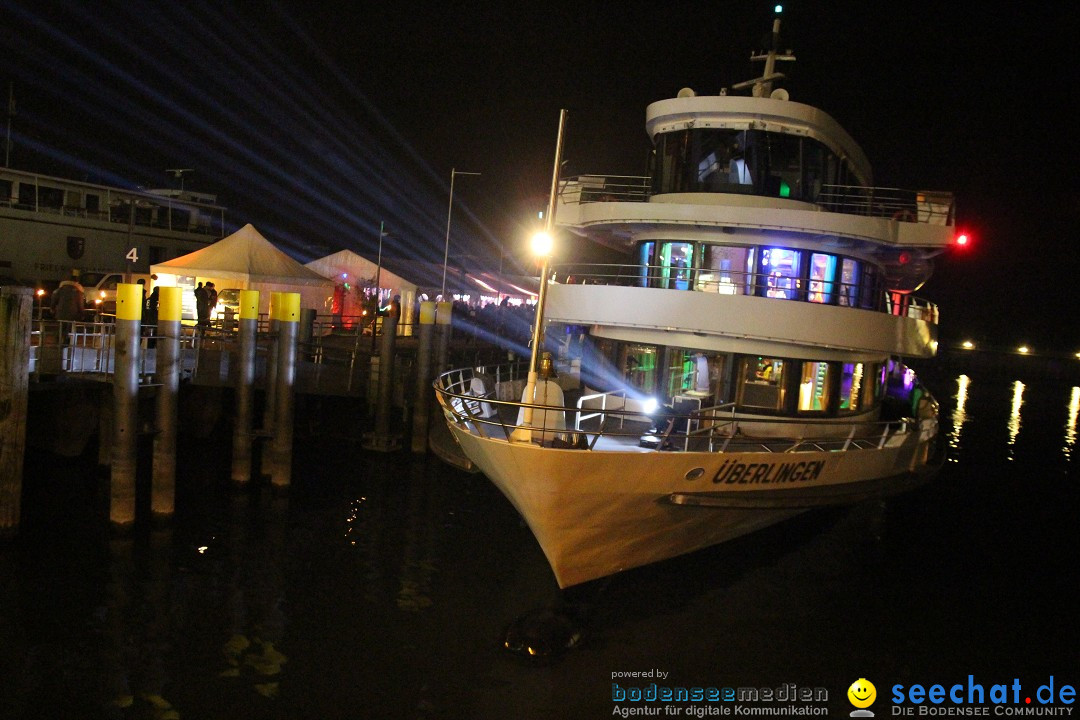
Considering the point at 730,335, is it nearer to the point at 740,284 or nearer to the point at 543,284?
the point at 740,284

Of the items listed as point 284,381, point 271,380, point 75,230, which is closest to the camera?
point 284,381

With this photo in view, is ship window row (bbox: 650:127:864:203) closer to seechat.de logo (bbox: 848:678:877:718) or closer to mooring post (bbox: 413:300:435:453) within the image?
mooring post (bbox: 413:300:435:453)

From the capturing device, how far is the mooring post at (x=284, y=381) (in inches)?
599

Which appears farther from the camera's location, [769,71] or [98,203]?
[98,203]

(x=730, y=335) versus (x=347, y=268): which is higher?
(x=347, y=268)

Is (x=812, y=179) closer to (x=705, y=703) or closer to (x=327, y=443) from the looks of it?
(x=705, y=703)

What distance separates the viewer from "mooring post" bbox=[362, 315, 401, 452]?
18.2m

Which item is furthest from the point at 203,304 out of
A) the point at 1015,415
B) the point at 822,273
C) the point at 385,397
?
the point at 1015,415

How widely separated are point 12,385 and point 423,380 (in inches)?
333

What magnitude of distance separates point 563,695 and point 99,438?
38.1 ft

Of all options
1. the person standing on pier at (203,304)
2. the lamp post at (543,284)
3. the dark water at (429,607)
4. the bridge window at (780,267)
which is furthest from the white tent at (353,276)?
the lamp post at (543,284)

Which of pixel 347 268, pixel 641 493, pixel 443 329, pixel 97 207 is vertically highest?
pixel 97 207

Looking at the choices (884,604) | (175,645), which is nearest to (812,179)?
(884,604)

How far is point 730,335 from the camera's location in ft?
40.6
